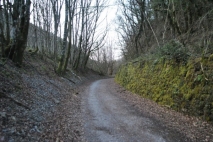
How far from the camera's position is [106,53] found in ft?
169

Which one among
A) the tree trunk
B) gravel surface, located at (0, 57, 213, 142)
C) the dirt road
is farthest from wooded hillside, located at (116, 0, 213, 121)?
the tree trunk

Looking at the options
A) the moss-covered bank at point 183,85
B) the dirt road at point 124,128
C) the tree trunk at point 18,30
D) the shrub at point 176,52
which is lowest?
the dirt road at point 124,128

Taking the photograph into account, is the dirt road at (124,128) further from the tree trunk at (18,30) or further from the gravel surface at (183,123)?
the tree trunk at (18,30)

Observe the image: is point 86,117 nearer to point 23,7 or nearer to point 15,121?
point 15,121

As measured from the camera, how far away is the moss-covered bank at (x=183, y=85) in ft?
20.9

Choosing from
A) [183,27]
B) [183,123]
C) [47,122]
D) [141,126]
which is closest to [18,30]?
[47,122]

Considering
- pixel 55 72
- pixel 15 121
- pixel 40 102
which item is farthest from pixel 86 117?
pixel 55 72

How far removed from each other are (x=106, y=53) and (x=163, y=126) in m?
46.3

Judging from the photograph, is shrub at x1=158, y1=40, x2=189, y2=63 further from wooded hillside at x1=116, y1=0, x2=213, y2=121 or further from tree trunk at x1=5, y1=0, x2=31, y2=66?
tree trunk at x1=5, y1=0, x2=31, y2=66

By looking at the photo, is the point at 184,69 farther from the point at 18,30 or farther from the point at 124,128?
the point at 18,30

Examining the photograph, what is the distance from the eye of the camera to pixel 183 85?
7.67m

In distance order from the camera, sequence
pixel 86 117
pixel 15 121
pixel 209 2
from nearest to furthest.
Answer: pixel 15 121 < pixel 86 117 < pixel 209 2

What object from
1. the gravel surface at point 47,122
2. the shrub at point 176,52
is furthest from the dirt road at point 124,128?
the shrub at point 176,52

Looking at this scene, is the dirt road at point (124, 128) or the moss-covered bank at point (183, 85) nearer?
the dirt road at point (124, 128)
